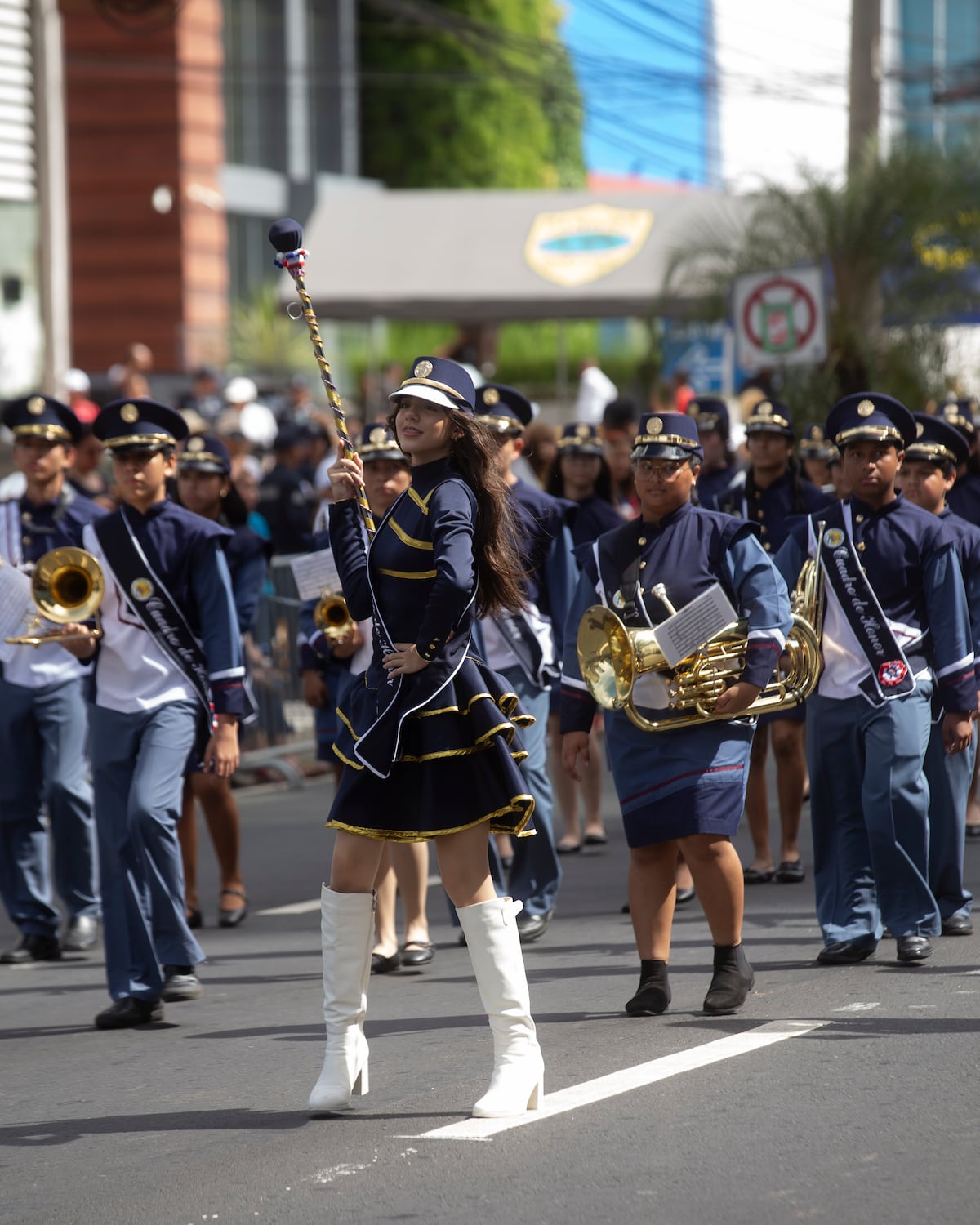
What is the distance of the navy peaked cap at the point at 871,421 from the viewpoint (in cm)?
760

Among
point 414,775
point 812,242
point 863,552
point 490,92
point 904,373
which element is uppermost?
point 490,92

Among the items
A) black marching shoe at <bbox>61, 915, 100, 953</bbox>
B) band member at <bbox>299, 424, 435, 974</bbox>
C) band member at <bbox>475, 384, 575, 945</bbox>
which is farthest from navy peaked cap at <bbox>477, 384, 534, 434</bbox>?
black marching shoe at <bbox>61, 915, 100, 953</bbox>

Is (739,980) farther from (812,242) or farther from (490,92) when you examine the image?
(490,92)

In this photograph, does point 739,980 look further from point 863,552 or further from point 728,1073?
point 863,552

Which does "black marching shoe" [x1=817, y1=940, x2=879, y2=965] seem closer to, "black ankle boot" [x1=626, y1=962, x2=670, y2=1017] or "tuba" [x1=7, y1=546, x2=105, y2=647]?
"black ankle boot" [x1=626, y1=962, x2=670, y2=1017]

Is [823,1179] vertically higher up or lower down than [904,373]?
lower down

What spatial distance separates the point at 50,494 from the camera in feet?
Answer: 29.3

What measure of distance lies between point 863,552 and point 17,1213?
13.2ft

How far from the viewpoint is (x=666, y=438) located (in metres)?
6.91

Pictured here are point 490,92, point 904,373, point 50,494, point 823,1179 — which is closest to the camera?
point 823,1179

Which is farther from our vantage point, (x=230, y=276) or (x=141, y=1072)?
(x=230, y=276)

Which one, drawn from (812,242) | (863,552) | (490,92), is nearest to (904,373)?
(812,242)

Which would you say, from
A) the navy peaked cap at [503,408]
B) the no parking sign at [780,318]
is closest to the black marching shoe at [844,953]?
the navy peaked cap at [503,408]

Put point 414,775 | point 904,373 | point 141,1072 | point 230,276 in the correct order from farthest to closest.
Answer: point 230,276, point 904,373, point 141,1072, point 414,775
